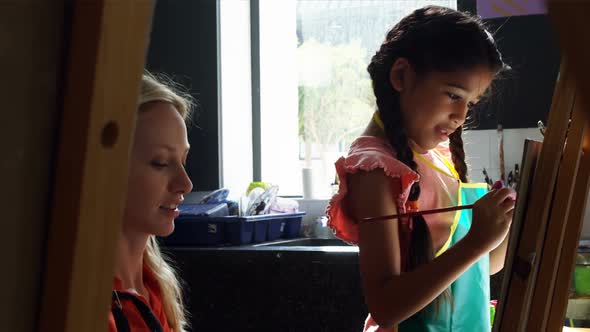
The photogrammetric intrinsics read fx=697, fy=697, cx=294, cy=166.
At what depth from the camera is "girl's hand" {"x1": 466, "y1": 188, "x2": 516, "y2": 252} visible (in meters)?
0.90

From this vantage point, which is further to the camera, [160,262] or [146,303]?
[160,262]

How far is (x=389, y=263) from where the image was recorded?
0.98m

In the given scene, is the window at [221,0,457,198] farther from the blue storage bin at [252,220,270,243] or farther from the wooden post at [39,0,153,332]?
the wooden post at [39,0,153,332]

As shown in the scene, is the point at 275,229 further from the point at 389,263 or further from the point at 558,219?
the point at 558,219

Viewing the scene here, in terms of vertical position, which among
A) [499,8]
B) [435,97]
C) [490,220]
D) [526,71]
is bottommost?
[490,220]

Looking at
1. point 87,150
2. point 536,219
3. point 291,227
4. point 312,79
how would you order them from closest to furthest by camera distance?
point 87,150 < point 536,219 < point 291,227 < point 312,79

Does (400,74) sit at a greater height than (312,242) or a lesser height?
greater

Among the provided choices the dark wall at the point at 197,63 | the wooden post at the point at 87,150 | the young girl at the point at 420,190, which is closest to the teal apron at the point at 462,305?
the young girl at the point at 420,190

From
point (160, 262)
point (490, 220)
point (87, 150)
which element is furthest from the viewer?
point (160, 262)

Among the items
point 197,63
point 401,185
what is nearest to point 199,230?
point 197,63

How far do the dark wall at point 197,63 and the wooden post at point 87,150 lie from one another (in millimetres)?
2560

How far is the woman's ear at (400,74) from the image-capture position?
1093 millimetres

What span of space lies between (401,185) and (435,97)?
0.14 meters

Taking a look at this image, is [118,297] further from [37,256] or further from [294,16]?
[294,16]
